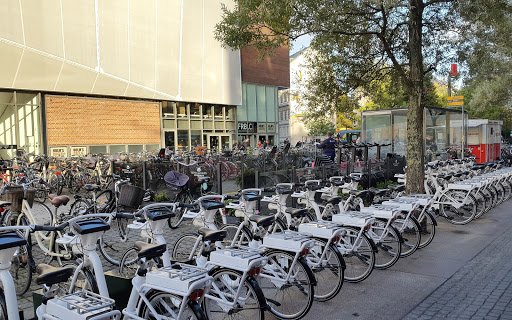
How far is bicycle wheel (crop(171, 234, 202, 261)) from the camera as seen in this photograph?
4.36 meters

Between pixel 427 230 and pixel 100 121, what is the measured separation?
19.8m

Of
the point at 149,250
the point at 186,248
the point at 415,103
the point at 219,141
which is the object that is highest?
the point at 415,103

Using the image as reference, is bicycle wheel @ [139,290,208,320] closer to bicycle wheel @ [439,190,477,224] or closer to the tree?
the tree

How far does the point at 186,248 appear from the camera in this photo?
479 centimetres

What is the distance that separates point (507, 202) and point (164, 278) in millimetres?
10843

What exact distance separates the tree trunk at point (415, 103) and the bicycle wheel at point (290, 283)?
16.6ft

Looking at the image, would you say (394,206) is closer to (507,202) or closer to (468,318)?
(468,318)

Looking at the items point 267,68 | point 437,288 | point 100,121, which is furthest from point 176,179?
point 267,68

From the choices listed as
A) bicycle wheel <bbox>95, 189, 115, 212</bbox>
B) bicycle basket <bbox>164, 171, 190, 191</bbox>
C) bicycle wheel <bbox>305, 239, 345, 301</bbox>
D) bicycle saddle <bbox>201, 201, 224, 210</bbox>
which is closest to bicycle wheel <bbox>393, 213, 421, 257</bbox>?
bicycle wheel <bbox>305, 239, 345, 301</bbox>

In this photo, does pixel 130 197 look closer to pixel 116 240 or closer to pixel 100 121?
pixel 116 240

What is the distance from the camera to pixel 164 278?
2920 millimetres

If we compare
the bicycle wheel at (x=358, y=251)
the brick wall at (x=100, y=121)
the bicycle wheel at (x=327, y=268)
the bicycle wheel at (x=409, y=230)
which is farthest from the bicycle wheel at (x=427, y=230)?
the brick wall at (x=100, y=121)

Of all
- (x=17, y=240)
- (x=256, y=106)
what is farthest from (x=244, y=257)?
(x=256, y=106)

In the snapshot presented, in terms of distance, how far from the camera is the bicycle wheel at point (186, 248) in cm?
436
